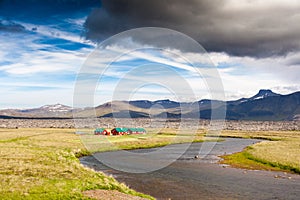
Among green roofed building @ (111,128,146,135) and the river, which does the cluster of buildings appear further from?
the river

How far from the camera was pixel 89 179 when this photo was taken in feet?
122

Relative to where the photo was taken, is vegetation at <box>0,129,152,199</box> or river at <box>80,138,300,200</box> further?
river at <box>80,138,300,200</box>

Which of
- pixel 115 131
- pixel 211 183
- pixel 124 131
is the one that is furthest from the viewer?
pixel 124 131

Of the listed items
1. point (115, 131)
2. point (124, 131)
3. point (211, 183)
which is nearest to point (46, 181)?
point (211, 183)

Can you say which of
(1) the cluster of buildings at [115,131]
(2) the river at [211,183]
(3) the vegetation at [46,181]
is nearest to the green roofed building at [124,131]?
(1) the cluster of buildings at [115,131]

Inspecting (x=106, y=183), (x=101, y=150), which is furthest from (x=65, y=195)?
(x=101, y=150)

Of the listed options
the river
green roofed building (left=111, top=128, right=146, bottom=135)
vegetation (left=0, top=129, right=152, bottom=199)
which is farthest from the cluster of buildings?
vegetation (left=0, top=129, right=152, bottom=199)

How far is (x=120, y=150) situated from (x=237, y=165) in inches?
1421

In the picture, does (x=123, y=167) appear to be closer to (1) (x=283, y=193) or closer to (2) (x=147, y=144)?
(1) (x=283, y=193)

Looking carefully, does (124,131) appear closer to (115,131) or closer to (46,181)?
(115,131)

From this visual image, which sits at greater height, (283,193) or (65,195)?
(65,195)

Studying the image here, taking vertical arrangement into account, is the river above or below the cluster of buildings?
below

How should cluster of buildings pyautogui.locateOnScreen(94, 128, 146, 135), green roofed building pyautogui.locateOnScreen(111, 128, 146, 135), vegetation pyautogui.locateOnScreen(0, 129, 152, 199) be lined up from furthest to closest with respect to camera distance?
1. green roofed building pyautogui.locateOnScreen(111, 128, 146, 135)
2. cluster of buildings pyautogui.locateOnScreen(94, 128, 146, 135)
3. vegetation pyautogui.locateOnScreen(0, 129, 152, 199)

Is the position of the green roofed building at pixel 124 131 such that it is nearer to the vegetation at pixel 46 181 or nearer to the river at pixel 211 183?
the river at pixel 211 183
